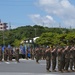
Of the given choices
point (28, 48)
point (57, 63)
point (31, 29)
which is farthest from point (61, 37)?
point (57, 63)

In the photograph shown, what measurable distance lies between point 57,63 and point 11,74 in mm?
4714

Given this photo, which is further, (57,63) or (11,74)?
(57,63)

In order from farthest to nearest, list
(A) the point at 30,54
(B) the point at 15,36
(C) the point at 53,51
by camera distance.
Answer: (B) the point at 15,36, (A) the point at 30,54, (C) the point at 53,51

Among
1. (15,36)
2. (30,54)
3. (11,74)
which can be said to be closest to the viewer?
(11,74)

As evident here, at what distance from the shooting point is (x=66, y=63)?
24.8m

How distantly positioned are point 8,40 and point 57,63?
109m

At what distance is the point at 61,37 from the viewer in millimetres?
105625

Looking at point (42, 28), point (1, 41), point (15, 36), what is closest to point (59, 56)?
point (1, 41)

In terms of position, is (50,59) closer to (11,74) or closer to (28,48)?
(11,74)

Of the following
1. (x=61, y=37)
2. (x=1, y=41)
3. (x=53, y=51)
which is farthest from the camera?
(x=1, y=41)

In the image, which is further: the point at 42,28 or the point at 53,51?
the point at 42,28

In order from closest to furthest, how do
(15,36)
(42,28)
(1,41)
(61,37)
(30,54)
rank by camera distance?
(30,54)
(61,37)
(1,41)
(15,36)
(42,28)

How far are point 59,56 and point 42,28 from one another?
128 metres

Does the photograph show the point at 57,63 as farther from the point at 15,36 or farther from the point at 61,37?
the point at 15,36
